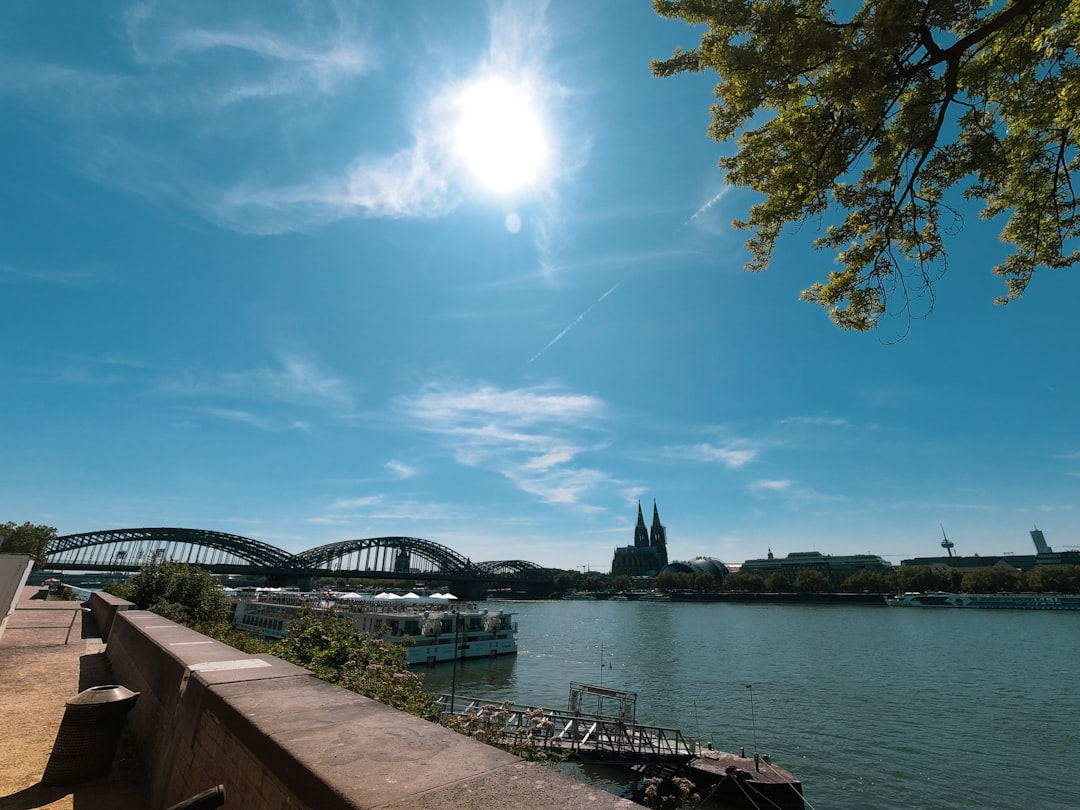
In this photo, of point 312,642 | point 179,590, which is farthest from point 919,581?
point 179,590

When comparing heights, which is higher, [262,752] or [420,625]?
[262,752]

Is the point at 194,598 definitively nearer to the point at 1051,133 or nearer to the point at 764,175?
the point at 764,175

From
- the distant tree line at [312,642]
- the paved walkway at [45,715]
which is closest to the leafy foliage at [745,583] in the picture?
the distant tree line at [312,642]

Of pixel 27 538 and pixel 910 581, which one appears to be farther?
pixel 910 581

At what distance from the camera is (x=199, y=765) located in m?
3.79

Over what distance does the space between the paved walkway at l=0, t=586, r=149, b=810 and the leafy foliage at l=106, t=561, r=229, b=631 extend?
3.89 metres

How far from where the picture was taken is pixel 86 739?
5059mm

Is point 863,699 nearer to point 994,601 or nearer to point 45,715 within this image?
point 45,715

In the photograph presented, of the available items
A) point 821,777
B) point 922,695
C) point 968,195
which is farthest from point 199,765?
point 922,695

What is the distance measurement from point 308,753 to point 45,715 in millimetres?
7814

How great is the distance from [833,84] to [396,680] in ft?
39.3

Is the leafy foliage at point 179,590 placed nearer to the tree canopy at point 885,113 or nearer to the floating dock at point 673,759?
the floating dock at point 673,759

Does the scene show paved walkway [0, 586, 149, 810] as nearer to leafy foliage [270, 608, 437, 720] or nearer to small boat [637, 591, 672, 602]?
leafy foliage [270, 608, 437, 720]

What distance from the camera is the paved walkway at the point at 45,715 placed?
4.80 m
